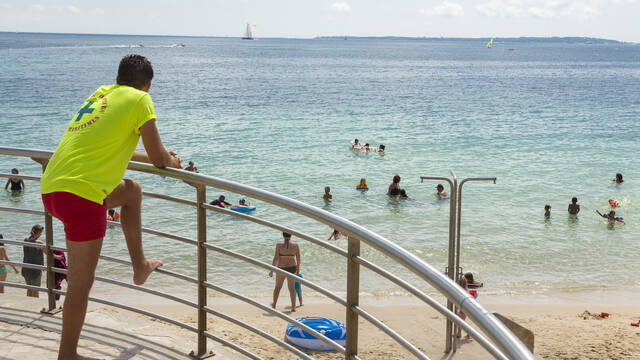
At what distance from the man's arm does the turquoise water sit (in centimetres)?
1171

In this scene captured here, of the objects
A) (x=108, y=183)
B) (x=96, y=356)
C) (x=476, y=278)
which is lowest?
(x=476, y=278)

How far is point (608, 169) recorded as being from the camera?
3231 centimetres

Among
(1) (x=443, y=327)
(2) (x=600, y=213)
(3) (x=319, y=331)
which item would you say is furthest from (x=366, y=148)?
(3) (x=319, y=331)

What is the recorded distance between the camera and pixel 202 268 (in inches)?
137

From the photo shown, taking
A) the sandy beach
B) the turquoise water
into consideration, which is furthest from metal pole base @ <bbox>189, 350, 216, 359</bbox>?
the turquoise water

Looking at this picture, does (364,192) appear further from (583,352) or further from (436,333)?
(583,352)

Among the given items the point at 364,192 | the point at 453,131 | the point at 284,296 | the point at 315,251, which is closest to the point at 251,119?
the point at 453,131

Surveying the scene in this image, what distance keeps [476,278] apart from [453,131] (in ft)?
99.5

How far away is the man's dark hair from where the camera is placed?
3044 mm

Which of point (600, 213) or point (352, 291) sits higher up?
point (352, 291)

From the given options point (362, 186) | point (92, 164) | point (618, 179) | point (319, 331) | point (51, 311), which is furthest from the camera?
point (618, 179)

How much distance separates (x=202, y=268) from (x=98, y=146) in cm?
96

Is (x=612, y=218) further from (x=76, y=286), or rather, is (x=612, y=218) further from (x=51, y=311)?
(x=76, y=286)

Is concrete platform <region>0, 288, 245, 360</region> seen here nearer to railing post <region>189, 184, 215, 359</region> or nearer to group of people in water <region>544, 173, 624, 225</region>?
railing post <region>189, 184, 215, 359</region>
